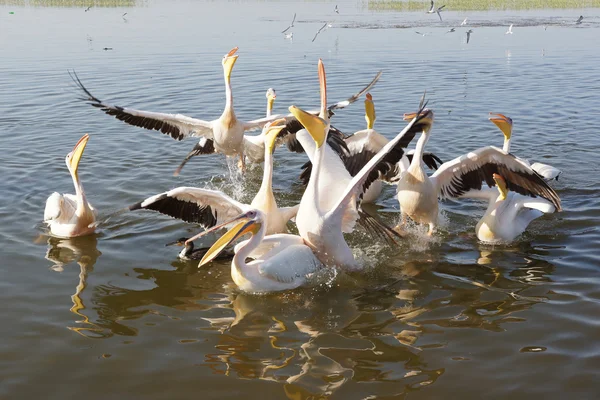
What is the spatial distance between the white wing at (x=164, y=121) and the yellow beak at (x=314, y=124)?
293cm

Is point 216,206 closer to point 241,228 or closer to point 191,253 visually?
point 191,253

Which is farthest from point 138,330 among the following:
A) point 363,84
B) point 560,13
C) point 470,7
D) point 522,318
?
point 470,7

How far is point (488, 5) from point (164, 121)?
29.3 m

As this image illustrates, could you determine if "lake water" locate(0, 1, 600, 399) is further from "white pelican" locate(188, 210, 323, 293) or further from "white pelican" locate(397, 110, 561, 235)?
"white pelican" locate(397, 110, 561, 235)

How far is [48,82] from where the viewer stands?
45.4 feet

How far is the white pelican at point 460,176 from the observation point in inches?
249

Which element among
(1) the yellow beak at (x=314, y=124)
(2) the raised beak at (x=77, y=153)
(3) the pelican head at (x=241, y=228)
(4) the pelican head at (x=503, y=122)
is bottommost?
(3) the pelican head at (x=241, y=228)

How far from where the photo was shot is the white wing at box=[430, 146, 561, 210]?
20.6 ft

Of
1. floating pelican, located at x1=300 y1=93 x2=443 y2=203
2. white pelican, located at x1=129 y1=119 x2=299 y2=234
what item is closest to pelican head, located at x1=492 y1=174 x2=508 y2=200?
floating pelican, located at x1=300 y1=93 x2=443 y2=203

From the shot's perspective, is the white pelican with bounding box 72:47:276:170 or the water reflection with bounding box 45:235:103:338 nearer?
the water reflection with bounding box 45:235:103:338

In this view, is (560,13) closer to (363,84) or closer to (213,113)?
(363,84)

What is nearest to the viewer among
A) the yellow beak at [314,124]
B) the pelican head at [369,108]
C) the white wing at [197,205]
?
the yellow beak at [314,124]

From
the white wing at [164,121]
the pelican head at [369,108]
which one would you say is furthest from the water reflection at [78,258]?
the pelican head at [369,108]

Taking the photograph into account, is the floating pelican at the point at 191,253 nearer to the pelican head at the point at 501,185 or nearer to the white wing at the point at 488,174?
the white wing at the point at 488,174
